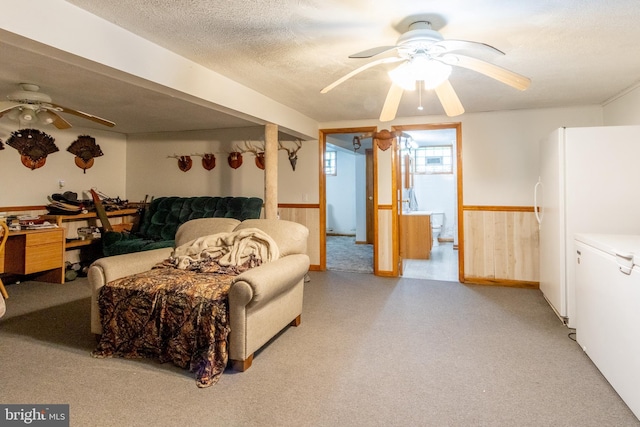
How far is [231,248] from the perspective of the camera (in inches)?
115

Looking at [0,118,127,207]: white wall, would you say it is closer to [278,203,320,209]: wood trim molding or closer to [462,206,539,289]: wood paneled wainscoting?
[278,203,320,209]: wood trim molding

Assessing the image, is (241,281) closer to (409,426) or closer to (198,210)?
(409,426)

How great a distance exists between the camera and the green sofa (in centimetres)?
455

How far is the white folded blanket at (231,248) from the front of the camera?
279 centimetres

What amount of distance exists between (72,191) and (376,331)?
477cm

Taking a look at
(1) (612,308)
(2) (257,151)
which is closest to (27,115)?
(2) (257,151)

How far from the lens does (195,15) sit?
2021 millimetres

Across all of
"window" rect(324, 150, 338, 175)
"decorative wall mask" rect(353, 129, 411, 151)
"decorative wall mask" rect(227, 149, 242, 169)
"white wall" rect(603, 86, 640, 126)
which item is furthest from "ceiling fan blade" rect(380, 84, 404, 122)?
"window" rect(324, 150, 338, 175)

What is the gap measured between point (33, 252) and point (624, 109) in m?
6.49

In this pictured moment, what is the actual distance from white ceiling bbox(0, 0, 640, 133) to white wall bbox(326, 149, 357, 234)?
190 inches

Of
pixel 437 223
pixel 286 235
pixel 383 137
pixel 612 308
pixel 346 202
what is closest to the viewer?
pixel 612 308

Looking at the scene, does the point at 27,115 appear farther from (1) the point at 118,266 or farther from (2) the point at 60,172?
(1) the point at 118,266

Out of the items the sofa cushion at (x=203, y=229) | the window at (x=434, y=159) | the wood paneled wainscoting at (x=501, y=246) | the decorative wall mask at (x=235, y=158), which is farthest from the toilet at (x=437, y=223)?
the sofa cushion at (x=203, y=229)

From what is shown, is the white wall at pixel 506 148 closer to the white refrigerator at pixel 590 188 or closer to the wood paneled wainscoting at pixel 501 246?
the wood paneled wainscoting at pixel 501 246
